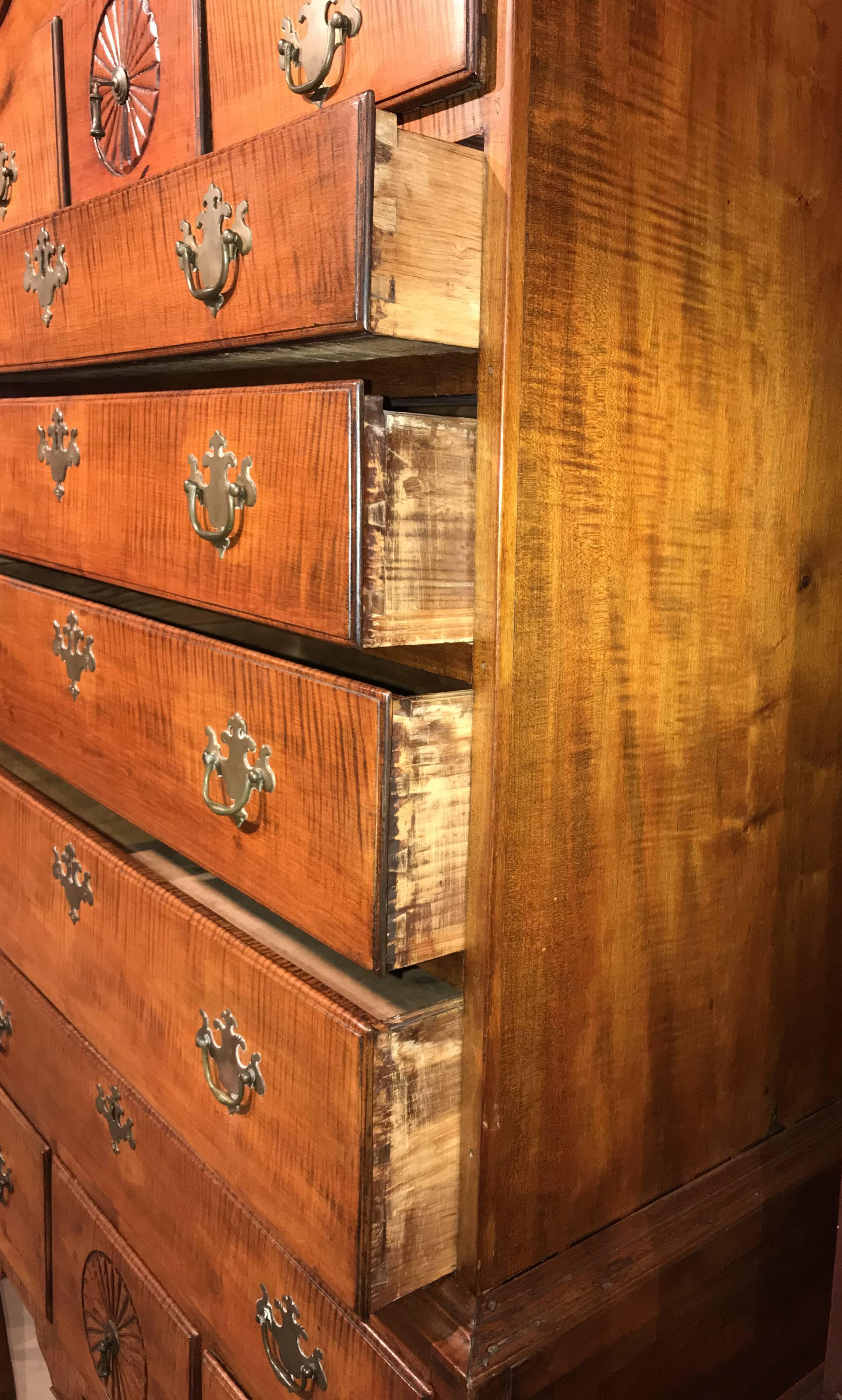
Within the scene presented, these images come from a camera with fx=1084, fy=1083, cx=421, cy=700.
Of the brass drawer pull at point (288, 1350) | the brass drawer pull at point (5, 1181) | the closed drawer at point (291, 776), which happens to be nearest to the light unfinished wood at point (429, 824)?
the closed drawer at point (291, 776)

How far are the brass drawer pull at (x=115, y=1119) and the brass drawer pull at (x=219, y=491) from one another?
0.54m

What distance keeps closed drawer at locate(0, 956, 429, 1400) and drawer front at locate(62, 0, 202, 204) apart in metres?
0.76

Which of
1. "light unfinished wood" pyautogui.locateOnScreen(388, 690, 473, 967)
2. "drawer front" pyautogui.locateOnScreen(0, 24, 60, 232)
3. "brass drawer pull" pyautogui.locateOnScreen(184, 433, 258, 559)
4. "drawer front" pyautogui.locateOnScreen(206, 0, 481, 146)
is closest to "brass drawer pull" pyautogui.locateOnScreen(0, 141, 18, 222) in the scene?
"drawer front" pyautogui.locateOnScreen(0, 24, 60, 232)

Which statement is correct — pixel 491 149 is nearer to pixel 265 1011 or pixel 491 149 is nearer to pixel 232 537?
pixel 232 537

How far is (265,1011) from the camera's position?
727 millimetres

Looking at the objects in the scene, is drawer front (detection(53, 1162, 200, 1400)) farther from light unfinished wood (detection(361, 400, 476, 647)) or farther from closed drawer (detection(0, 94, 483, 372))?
closed drawer (detection(0, 94, 483, 372))

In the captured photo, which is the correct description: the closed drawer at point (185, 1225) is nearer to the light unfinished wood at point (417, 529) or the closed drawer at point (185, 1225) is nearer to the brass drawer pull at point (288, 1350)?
the brass drawer pull at point (288, 1350)

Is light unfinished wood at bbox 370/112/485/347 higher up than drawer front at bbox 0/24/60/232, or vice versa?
drawer front at bbox 0/24/60/232

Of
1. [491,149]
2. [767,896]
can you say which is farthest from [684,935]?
[491,149]

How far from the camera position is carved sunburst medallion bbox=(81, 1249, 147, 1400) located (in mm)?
992

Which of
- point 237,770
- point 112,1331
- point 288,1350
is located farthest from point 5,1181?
point 237,770

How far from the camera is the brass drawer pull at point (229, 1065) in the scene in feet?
2.45

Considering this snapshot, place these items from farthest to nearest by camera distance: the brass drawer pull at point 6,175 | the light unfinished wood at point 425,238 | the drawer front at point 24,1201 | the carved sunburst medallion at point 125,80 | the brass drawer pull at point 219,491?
the drawer front at point 24,1201 → the brass drawer pull at point 6,175 → the carved sunburst medallion at point 125,80 → the brass drawer pull at point 219,491 → the light unfinished wood at point 425,238

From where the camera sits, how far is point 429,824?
0.65 m
